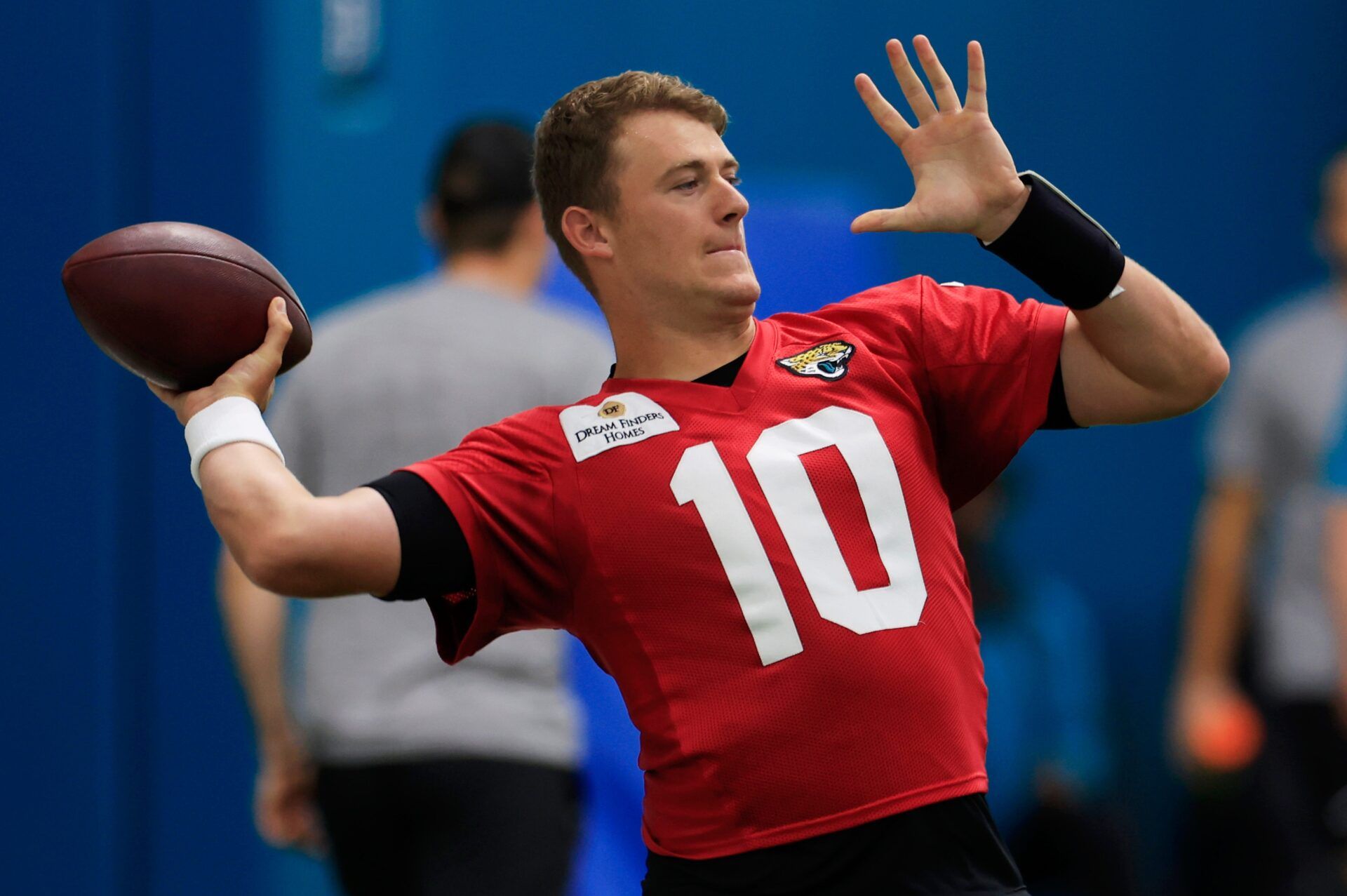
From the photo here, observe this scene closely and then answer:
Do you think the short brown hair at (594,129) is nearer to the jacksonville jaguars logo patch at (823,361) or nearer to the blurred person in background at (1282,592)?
the jacksonville jaguars logo patch at (823,361)

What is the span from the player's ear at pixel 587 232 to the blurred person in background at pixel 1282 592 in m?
2.70

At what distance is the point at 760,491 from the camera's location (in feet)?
7.09

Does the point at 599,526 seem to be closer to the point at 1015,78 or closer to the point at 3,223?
the point at 3,223

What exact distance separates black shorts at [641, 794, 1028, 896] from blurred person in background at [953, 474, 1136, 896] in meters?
2.36

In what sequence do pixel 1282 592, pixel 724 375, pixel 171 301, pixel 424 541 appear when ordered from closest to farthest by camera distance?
pixel 424 541 < pixel 171 301 < pixel 724 375 < pixel 1282 592

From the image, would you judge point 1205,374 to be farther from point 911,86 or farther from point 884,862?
point 884,862

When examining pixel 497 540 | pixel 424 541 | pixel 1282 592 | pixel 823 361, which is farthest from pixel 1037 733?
pixel 424 541

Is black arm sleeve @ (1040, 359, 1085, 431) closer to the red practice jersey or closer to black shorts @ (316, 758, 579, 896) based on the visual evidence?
the red practice jersey

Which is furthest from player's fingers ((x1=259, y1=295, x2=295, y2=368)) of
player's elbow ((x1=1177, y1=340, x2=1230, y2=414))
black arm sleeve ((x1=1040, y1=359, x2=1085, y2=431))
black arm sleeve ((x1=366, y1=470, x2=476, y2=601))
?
player's elbow ((x1=1177, y1=340, x2=1230, y2=414))

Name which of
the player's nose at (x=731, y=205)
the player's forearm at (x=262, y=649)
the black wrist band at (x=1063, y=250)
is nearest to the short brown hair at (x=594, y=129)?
the player's nose at (x=731, y=205)

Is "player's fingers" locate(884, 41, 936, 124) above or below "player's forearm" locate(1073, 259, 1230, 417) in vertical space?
above

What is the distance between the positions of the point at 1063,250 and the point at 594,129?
2.24ft

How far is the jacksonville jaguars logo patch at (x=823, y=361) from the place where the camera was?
227cm

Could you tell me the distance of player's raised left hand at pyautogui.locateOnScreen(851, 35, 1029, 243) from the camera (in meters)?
2.21
